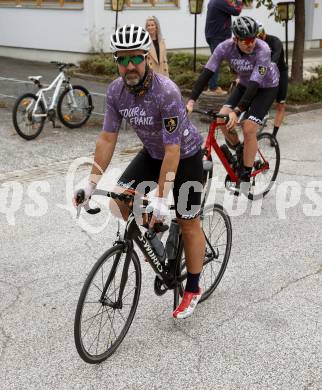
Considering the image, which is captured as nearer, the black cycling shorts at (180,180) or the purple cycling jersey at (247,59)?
the black cycling shorts at (180,180)

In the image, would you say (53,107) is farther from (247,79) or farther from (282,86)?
(247,79)

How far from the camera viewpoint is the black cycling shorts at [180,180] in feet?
13.3

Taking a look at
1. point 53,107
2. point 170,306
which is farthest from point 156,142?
point 53,107

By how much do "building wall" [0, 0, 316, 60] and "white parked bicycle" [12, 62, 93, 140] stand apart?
7135 millimetres

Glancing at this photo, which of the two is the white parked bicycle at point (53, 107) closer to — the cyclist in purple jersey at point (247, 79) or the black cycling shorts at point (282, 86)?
the black cycling shorts at point (282, 86)

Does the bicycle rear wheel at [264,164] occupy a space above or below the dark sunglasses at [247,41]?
below

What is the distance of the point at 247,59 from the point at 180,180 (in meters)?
2.96

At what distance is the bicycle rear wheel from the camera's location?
7145 millimetres

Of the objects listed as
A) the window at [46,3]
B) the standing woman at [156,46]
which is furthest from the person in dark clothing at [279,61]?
the window at [46,3]

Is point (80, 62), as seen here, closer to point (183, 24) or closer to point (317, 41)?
point (183, 24)

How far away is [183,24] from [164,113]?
16.1 m

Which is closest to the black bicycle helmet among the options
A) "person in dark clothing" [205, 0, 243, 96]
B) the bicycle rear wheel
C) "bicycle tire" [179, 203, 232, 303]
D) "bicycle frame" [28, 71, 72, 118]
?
the bicycle rear wheel

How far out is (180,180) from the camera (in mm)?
4094

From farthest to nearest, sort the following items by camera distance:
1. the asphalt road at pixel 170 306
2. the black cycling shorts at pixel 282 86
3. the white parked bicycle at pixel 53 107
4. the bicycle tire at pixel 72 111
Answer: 1. the bicycle tire at pixel 72 111
2. the white parked bicycle at pixel 53 107
3. the black cycling shorts at pixel 282 86
4. the asphalt road at pixel 170 306
